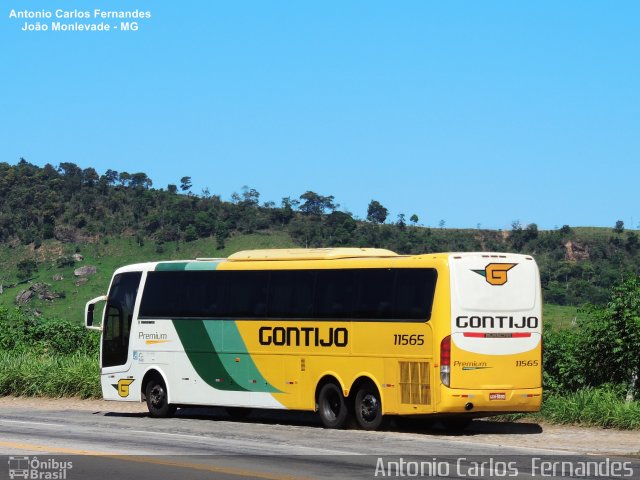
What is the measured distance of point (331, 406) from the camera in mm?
22922

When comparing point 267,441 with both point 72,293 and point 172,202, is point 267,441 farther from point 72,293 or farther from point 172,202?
point 172,202

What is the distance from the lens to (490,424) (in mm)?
23406

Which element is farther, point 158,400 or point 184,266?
point 158,400

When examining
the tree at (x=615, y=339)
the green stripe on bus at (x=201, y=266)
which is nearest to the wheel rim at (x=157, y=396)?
the green stripe on bus at (x=201, y=266)

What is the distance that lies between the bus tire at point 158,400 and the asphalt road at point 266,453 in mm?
1543

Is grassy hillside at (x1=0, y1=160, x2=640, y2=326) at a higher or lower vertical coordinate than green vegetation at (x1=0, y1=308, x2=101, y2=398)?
higher

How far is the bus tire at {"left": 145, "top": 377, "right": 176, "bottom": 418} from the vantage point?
85.4 ft

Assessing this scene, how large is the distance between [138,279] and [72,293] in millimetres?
110081

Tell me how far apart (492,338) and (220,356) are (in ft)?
19.4

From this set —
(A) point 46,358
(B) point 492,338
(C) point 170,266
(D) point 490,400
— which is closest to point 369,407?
(D) point 490,400

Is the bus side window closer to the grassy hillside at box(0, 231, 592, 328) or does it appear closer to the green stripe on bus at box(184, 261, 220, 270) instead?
the green stripe on bus at box(184, 261, 220, 270)

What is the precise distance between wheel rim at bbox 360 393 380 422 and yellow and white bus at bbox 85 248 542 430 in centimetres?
2

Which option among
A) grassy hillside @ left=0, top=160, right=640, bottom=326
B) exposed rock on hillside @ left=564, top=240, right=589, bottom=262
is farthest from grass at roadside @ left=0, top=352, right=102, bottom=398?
exposed rock on hillside @ left=564, top=240, right=589, bottom=262

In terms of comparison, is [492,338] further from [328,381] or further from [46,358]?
[46,358]
